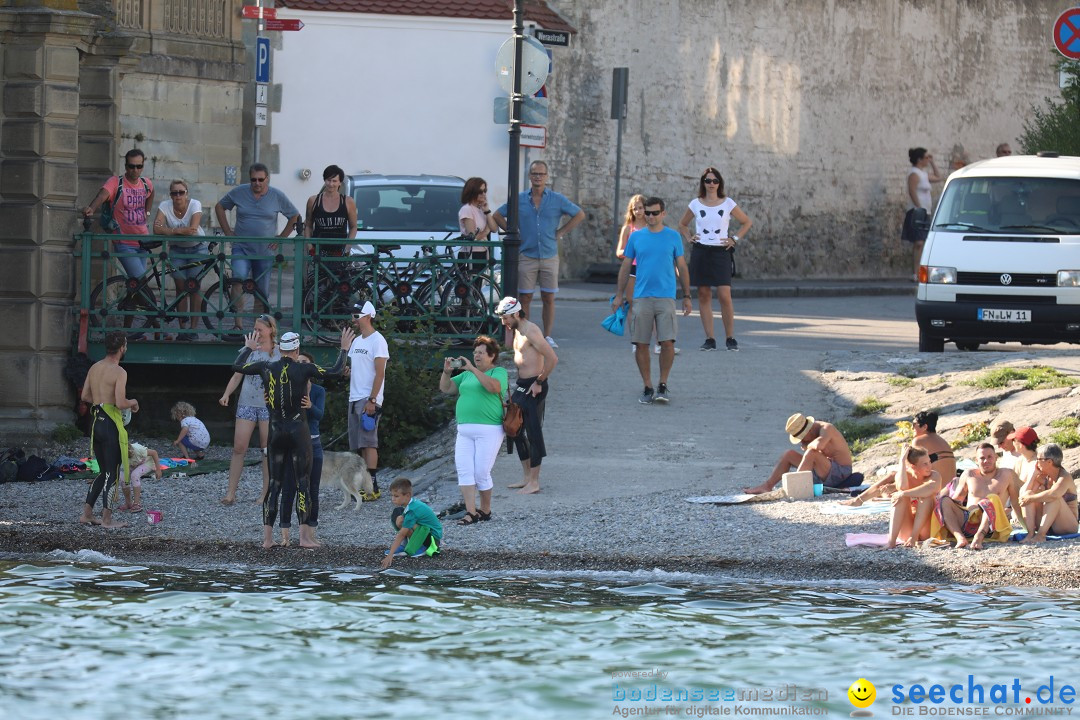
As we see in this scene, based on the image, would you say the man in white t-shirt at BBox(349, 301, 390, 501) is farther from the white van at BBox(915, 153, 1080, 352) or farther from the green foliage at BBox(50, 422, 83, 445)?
the white van at BBox(915, 153, 1080, 352)

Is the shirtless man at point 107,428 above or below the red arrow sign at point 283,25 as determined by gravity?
below

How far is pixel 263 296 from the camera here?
1706 cm

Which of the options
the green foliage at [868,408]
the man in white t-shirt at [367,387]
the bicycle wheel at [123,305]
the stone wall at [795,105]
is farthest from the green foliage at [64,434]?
the stone wall at [795,105]

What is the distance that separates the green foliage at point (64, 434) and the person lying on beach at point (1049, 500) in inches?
348

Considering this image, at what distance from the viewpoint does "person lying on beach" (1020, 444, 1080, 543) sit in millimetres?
12586

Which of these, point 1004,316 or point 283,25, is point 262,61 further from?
point 1004,316

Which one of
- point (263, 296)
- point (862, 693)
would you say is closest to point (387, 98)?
point (263, 296)

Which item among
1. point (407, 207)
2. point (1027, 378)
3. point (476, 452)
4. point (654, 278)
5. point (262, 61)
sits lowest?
point (476, 452)

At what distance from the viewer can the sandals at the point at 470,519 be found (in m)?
13.5

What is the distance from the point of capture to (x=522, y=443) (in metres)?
14.5

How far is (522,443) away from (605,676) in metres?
4.32

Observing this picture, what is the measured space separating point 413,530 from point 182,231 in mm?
5721

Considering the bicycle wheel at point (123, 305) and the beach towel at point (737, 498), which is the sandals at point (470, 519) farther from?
the bicycle wheel at point (123, 305)

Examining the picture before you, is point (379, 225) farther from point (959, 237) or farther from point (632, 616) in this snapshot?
point (632, 616)
